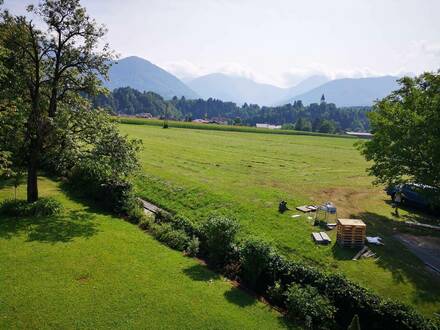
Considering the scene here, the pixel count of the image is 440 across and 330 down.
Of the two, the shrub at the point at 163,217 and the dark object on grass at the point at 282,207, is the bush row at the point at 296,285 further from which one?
the dark object on grass at the point at 282,207

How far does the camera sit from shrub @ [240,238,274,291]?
63.5 feet

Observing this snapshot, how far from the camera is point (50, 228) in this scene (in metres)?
25.0

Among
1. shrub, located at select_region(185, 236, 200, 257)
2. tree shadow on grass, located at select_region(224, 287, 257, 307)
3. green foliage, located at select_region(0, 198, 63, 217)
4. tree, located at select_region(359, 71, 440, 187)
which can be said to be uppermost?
tree, located at select_region(359, 71, 440, 187)

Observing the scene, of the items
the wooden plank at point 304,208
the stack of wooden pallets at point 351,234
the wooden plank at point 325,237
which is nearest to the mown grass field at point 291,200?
the wooden plank at point 325,237

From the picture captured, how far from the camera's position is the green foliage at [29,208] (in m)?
26.5

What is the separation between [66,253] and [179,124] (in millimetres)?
107882

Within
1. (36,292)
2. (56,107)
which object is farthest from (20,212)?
(36,292)

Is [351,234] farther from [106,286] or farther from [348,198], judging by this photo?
[106,286]

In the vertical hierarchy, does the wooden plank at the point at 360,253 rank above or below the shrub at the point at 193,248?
above

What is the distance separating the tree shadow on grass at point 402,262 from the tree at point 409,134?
13.7 ft

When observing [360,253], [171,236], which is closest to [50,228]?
[171,236]

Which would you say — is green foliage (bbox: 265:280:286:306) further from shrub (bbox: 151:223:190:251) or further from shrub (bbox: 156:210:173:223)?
shrub (bbox: 156:210:173:223)

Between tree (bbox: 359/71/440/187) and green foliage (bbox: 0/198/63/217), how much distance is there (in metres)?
27.1

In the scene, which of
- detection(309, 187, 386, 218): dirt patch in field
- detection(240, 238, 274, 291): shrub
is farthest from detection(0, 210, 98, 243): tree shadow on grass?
detection(309, 187, 386, 218): dirt patch in field
